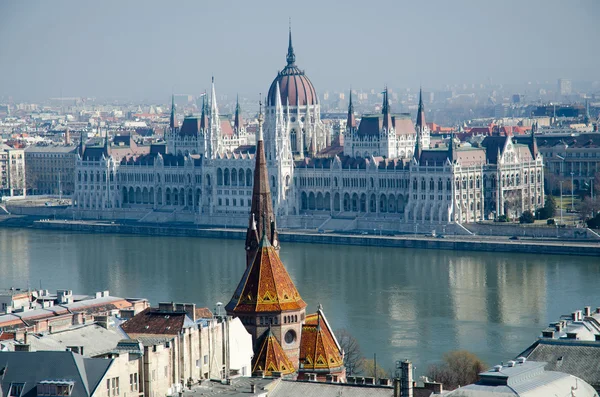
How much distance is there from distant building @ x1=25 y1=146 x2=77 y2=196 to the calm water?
76.9ft

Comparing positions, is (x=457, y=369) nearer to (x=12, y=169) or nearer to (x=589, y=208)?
(x=589, y=208)

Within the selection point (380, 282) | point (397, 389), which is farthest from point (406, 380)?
point (380, 282)

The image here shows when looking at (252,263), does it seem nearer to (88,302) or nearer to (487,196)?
(88,302)

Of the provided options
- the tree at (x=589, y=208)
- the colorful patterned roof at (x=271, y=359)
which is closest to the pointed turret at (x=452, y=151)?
the tree at (x=589, y=208)

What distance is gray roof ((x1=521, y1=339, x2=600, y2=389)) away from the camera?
71.4 ft

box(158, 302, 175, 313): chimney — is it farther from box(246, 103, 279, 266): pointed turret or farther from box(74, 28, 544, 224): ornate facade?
box(74, 28, 544, 224): ornate facade

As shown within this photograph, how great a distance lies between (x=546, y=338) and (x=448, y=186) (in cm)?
4010

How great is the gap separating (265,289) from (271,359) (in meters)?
1.14

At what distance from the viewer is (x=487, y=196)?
211 feet

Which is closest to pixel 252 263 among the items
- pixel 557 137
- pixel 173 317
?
pixel 173 317

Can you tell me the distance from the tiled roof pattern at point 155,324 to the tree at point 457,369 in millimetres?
5199

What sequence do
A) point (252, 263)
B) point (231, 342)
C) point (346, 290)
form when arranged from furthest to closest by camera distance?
point (346, 290) → point (252, 263) → point (231, 342)

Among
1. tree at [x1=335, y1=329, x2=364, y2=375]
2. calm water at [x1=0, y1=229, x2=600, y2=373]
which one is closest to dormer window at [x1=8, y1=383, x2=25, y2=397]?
tree at [x1=335, y1=329, x2=364, y2=375]

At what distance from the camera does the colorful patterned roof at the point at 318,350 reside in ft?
78.3
